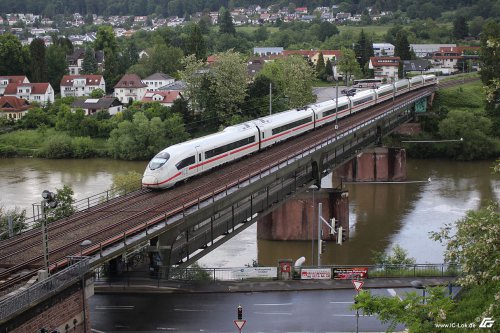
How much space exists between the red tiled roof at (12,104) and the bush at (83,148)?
19244 mm

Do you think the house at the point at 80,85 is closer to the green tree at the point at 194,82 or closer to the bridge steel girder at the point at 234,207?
the green tree at the point at 194,82

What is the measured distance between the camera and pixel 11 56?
385 feet

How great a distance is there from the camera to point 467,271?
1755 centimetres

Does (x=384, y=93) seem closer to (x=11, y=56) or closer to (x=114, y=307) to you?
(x=114, y=307)

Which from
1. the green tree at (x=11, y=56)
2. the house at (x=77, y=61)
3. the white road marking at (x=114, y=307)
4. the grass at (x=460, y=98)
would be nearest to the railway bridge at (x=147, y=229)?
the white road marking at (x=114, y=307)

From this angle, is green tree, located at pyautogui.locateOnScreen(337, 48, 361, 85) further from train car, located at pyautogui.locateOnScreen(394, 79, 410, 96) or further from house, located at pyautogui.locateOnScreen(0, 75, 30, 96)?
house, located at pyautogui.locateOnScreen(0, 75, 30, 96)

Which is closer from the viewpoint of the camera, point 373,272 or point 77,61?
point 373,272

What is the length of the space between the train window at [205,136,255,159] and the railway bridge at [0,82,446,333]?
963 millimetres

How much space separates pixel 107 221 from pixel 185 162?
8115mm

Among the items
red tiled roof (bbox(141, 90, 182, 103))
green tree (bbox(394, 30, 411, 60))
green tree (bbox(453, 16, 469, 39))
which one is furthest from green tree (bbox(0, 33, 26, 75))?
green tree (bbox(453, 16, 469, 39))

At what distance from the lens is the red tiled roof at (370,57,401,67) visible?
125088 millimetres

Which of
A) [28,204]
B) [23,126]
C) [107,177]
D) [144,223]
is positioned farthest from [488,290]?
[23,126]

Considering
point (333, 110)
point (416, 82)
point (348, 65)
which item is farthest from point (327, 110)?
point (348, 65)

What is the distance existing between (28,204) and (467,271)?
139 ft
